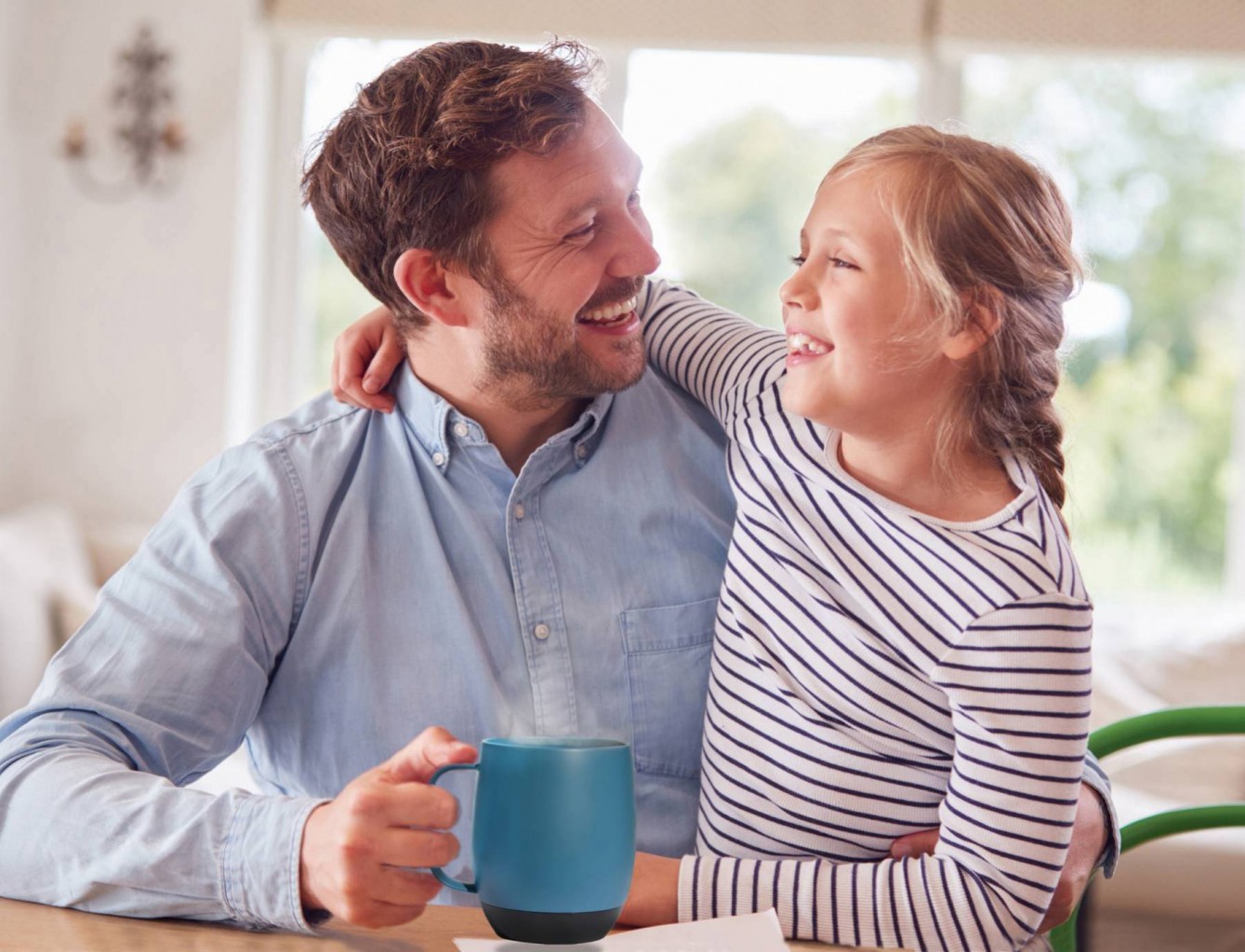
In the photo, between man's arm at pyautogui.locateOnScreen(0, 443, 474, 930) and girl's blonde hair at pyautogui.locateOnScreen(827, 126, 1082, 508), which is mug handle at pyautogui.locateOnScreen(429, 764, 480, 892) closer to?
man's arm at pyautogui.locateOnScreen(0, 443, 474, 930)

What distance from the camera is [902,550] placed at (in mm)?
1026

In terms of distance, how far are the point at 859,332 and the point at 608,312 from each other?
1.09 feet

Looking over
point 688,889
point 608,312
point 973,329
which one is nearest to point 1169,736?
point 973,329

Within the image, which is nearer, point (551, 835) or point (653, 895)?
point (551, 835)

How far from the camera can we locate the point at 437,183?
4.21ft

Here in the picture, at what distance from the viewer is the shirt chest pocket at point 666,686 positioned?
1169 millimetres

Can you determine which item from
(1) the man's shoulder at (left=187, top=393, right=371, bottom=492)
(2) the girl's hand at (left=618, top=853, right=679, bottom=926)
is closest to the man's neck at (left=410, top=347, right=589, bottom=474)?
(1) the man's shoulder at (left=187, top=393, right=371, bottom=492)

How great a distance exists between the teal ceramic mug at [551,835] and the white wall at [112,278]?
129 inches

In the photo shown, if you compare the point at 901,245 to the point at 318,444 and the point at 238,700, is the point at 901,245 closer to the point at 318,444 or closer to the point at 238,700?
the point at 318,444

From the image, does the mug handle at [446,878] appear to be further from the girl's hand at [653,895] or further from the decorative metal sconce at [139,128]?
the decorative metal sconce at [139,128]

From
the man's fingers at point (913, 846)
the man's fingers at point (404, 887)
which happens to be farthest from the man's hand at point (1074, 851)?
the man's fingers at point (404, 887)

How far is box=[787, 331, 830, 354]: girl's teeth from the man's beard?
208 mm

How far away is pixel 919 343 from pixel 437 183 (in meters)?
0.52

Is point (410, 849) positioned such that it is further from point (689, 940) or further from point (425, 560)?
point (425, 560)
